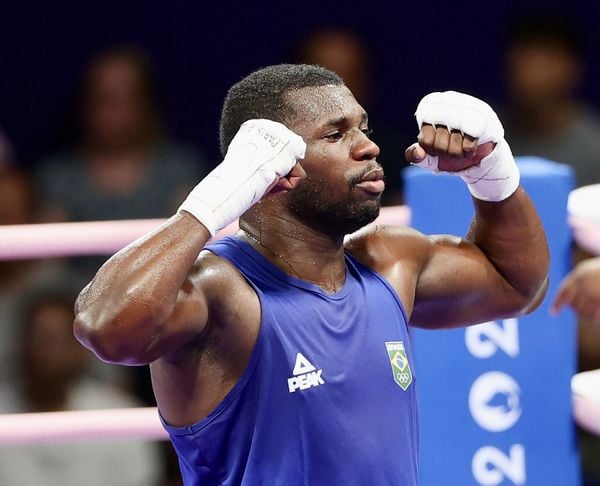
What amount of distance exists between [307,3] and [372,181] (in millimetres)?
2474

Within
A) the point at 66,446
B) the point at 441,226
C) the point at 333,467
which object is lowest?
the point at 66,446

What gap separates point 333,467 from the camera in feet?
7.05

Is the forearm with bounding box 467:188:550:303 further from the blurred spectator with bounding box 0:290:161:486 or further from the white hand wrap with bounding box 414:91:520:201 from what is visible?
the blurred spectator with bounding box 0:290:161:486

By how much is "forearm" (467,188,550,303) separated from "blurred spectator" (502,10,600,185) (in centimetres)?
151

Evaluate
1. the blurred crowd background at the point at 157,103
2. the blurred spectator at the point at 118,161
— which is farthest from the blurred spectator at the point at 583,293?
the blurred spectator at the point at 118,161

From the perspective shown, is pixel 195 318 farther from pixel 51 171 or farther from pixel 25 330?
pixel 51 171

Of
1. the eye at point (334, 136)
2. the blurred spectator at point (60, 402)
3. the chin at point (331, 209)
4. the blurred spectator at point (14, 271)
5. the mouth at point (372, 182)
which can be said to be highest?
the eye at point (334, 136)

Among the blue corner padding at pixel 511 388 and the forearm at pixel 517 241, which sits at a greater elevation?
the forearm at pixel 517 241

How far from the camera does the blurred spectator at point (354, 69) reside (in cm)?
396

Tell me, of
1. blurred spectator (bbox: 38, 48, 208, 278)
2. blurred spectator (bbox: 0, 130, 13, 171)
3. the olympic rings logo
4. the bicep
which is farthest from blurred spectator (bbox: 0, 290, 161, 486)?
the olympic rings logo

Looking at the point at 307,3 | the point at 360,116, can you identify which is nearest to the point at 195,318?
the point at 360,116

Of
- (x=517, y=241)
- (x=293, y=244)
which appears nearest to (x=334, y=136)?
(x=293, y=244)

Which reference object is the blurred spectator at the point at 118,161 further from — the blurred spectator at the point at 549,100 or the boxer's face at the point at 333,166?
the boxer's face at the point at 333,166

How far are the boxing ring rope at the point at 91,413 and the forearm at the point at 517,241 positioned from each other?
175 millimetres
